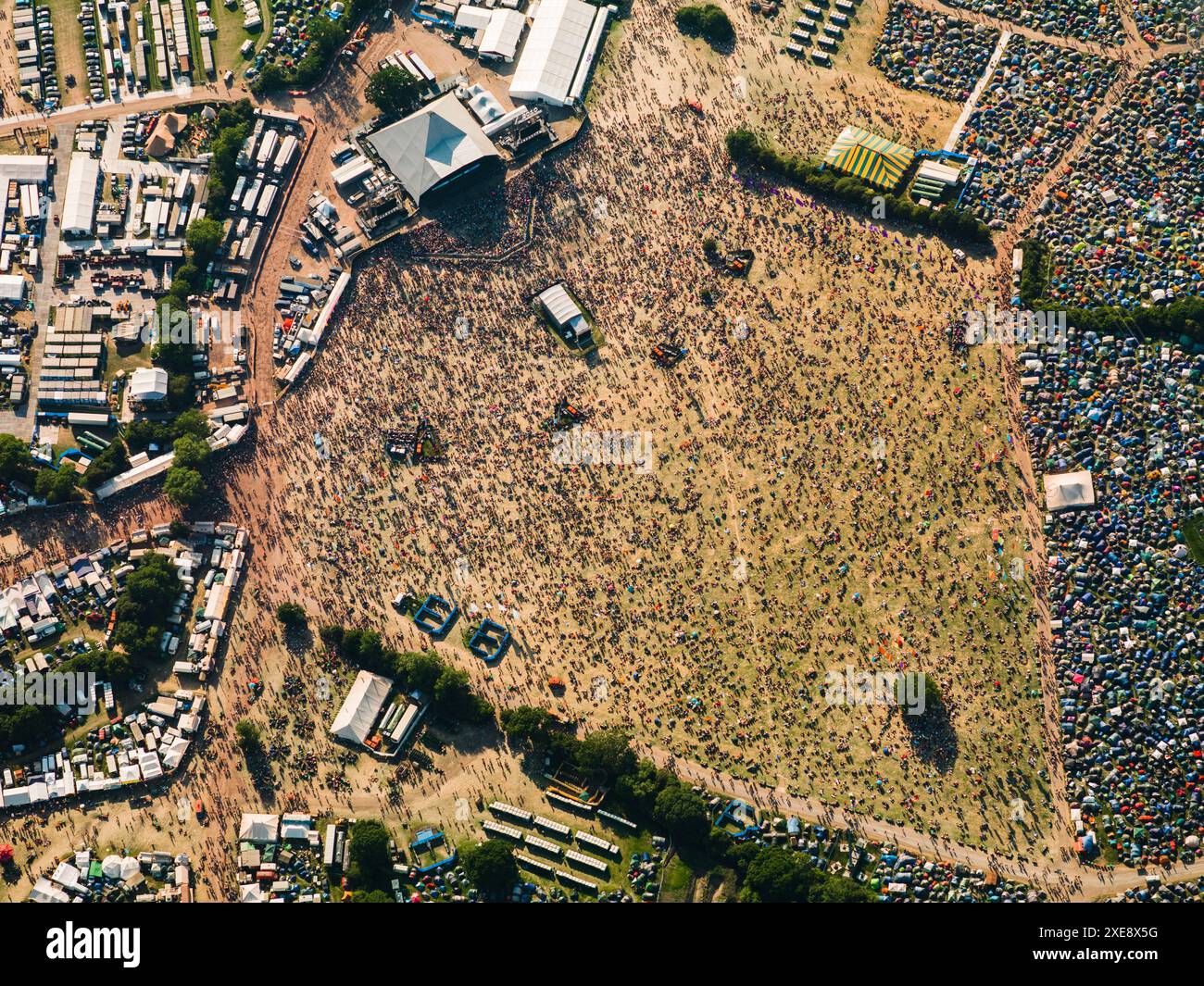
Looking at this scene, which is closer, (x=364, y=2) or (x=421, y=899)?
(x=421, y=899)

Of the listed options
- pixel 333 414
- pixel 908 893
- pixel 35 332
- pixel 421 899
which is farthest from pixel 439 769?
pixel 35 332

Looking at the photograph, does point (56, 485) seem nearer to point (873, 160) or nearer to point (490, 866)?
point (490, 866)

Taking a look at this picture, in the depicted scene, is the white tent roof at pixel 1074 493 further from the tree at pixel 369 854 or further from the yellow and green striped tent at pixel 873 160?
the tree at pixel 369 854

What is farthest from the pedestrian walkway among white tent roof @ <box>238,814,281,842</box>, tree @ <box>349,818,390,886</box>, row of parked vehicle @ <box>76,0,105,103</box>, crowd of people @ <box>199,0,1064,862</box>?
white tent roof @ <box>238,814,281,842</box>

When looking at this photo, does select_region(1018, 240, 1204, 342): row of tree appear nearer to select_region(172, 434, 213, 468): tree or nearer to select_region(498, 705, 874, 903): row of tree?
select_region(498, 705, 874, 903): row of tree

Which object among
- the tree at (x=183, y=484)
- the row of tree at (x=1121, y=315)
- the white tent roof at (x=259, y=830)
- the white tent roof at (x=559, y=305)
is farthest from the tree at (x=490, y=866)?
the row of tree at (x=1121, y=315)

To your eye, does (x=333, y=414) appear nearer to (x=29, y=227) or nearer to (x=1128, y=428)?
(x=29, y=227)

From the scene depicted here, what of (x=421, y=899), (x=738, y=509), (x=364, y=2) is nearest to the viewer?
(x=421, y=899)
